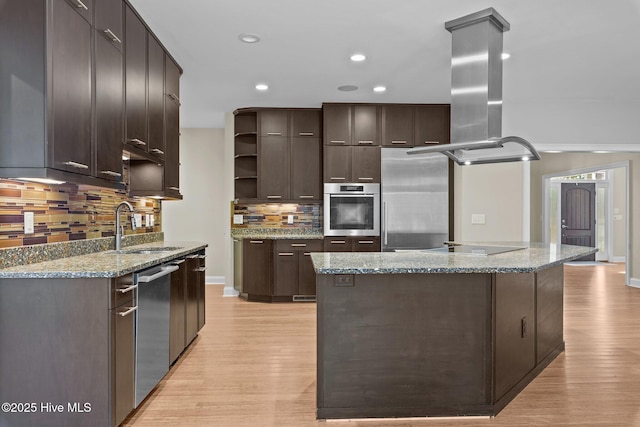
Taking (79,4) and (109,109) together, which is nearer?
(79,4)

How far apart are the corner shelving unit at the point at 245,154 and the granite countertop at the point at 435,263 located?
11.4 ft

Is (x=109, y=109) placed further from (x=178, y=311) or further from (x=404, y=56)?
(x=404, y=56)

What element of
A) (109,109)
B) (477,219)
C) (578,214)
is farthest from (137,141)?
(578,214)

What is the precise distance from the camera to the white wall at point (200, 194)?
7.28 meters

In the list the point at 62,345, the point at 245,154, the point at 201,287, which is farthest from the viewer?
the point at 245,154

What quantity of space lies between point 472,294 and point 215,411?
1.65m

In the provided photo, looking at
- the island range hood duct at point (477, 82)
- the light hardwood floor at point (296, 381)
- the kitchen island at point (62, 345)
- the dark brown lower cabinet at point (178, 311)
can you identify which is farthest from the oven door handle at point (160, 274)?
the island range hood duct at point (477, 82)

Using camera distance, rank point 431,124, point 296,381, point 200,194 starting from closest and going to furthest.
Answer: point 296,381
point 431,124
point 200,194

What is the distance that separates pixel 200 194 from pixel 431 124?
382 cm

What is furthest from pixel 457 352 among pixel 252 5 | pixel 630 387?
pixel 252 5

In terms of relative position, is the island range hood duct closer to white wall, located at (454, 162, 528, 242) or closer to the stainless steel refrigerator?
the stainless steel refrigerator

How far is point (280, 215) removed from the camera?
6297 mm

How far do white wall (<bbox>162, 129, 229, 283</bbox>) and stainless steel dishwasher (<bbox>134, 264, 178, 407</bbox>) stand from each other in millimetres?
4305

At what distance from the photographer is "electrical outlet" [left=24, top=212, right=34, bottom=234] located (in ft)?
8.04
